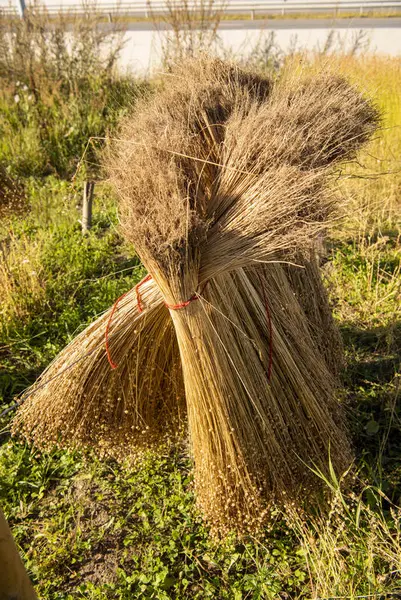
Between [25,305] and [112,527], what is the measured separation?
1772mm

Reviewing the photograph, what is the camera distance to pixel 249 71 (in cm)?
249

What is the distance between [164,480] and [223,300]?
1.04 meters

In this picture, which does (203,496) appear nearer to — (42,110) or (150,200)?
(150,200)

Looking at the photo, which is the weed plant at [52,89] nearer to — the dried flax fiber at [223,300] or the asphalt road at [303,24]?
the dried flax fiber at [223,300]

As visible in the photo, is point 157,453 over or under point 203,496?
under

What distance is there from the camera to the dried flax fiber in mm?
1663

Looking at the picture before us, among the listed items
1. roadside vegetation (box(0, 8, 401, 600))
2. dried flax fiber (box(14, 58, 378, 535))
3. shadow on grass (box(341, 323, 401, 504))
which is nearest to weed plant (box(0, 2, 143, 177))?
Answer: roadside vegetation (box(0, 8, 401, 600))

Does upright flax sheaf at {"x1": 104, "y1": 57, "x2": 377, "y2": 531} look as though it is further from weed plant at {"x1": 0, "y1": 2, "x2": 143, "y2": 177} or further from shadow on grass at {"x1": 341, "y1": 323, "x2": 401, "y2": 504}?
weed plant at {"x1": 0, "y1": 2, "x2": 143, "y2": 177}

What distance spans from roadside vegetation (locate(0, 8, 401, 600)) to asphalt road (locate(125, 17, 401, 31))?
11.2 m

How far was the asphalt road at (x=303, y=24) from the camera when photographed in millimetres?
14141

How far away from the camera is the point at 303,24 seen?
15.7 m

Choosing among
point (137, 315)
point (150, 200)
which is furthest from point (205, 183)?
point (137, 315)

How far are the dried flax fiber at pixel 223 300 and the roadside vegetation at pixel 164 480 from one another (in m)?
0.19

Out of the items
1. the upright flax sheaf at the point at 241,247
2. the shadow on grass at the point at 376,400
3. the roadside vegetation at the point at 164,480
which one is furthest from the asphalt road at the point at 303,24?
the upright flax sheaf at the point at 241,247
